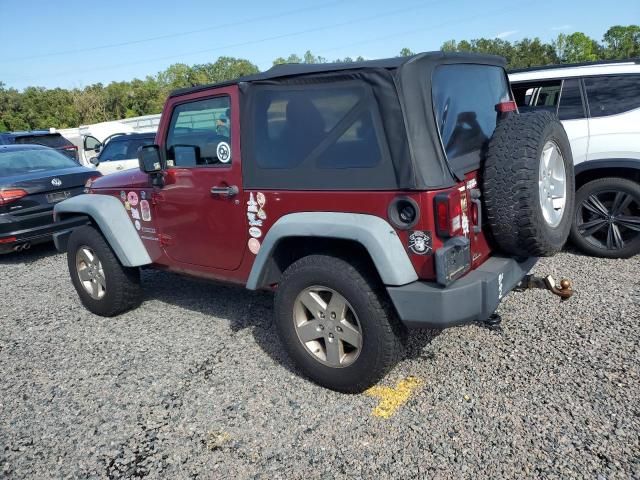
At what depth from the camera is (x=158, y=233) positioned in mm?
4035

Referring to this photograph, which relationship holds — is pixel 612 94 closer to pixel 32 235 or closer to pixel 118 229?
pixel 118 229

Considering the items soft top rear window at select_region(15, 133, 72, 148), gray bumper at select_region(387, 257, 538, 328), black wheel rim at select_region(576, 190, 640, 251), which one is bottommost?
black wheel rim at select_region(576, 190, 640, 251)

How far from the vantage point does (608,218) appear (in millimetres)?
4887

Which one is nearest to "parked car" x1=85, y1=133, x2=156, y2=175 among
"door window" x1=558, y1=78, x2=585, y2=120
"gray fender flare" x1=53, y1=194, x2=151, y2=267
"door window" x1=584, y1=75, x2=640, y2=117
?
"gray fender flare" x1=53, y1=194, x2=151, y2=267

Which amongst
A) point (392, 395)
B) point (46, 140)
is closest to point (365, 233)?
point (392, 395)

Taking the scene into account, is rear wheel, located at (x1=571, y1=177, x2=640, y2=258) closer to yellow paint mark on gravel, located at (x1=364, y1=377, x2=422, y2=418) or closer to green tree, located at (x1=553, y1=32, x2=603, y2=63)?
yellow paint mark on gravel, located at (x1=364, y1=377, x2=422, y2=418)

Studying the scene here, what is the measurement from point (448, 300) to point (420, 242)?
33 cm

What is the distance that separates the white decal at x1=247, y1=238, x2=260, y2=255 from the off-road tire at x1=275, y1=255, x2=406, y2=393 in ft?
1.17

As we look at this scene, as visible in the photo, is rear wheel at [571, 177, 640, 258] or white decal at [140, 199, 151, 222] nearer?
white decal at [140, 199, 151, 222]

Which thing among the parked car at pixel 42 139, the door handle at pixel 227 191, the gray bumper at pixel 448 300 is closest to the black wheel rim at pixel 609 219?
the gray bumper at pixel 448 300

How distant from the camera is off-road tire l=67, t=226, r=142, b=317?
430cm

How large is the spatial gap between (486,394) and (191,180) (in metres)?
2.47

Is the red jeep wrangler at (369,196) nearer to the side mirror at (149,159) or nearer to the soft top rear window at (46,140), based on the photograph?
the side mirror at (149,159)

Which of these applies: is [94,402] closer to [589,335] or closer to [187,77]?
[589,335]
